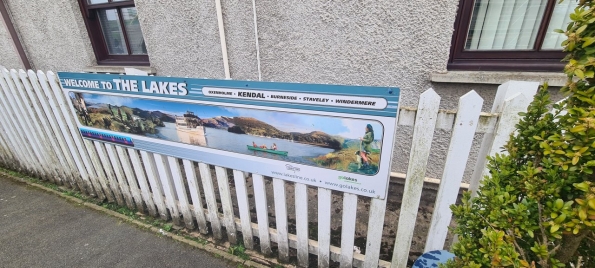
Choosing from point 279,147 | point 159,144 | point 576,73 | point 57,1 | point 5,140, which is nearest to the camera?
point 576,73

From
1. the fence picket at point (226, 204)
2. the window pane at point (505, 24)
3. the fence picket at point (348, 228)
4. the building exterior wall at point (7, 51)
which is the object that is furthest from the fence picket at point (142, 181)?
the building exterior wall at point (7, 51)

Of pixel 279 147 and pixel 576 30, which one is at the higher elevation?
pixel 576 30

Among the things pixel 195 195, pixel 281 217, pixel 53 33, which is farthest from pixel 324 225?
pixel 53 33

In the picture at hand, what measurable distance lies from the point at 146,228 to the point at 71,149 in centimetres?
141

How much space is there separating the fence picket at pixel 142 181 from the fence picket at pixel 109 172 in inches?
13.7

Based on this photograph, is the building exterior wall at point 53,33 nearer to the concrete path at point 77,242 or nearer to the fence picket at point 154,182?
the concrete path at point 77,242

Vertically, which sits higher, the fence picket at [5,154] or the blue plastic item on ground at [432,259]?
the blue plastic item on ground at [432,259]

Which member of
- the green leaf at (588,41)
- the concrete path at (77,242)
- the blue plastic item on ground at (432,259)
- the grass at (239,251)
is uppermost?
the green leaf at (588,41)

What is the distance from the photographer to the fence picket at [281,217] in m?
2.03

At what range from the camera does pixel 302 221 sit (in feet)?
6.69

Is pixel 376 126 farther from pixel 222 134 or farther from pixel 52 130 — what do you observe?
pixel 52 130

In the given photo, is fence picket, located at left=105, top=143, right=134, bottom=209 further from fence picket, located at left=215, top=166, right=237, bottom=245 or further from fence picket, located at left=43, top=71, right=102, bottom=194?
fence picket, located at left=215, top=166, right=237, bottom=245

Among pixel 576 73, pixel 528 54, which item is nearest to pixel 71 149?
pixel 576 73

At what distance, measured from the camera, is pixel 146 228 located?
106 inches
